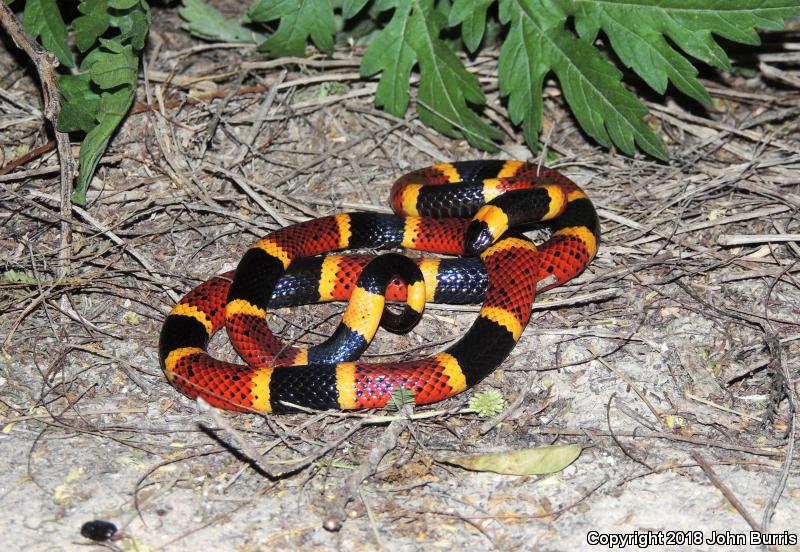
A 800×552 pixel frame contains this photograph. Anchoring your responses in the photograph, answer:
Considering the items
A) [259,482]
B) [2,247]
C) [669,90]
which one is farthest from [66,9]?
[669,90]

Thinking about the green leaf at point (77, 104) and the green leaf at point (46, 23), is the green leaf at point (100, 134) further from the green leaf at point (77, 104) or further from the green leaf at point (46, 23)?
the green leaf at point (46, 23)

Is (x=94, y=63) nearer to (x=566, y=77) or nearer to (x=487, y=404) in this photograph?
(x=566, y=77)

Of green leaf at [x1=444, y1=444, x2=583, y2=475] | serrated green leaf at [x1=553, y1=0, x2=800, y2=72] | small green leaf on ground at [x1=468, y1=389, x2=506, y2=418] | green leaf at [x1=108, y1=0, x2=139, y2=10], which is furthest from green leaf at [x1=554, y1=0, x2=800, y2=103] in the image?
green leaf at [x1=108, y1=0, x2=139, y2=10]

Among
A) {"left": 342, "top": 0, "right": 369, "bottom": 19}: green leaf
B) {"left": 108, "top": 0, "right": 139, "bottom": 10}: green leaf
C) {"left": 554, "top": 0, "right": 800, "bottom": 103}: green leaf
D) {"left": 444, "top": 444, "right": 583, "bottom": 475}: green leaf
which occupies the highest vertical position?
{"left": 108, "top": 0, "right": 139, "bottom": 10}: green leaf

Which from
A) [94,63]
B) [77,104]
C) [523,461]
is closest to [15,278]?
[77,104]

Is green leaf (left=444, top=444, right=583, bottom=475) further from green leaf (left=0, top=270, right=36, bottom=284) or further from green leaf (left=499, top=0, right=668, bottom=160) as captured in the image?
green leaf (left=0, top=270, right=36, bottom=284)

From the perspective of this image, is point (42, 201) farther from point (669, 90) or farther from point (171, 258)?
point (669, 90)
